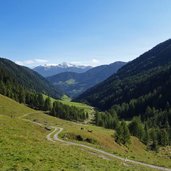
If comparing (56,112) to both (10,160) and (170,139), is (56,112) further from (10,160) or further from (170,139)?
(10,160)

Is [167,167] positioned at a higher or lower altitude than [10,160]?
lower

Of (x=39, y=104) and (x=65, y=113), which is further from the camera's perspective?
(x=39, y=104)

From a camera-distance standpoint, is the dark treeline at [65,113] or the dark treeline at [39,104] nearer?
the dark treeline at [39,104]

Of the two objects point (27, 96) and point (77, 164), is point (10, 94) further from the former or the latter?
point (77, 164)

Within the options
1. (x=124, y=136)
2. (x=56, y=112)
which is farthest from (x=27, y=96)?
(x=124, y=136)

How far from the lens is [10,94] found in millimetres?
171625

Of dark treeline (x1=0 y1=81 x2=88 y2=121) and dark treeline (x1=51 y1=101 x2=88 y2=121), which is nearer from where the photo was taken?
dark treeline (x1=0 y1=81 x2=88 y2=121)

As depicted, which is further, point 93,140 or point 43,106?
point 43,106

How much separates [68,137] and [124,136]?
28.0 metres

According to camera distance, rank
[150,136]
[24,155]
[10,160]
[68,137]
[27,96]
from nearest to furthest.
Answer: [10,160], [24,155], [68,137], [150,136], [27,96]

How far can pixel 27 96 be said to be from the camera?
184 m

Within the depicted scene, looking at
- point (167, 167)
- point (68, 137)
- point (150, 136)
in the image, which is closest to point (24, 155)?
point (167, 167)

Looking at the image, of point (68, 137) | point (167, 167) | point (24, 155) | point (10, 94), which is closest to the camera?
point (24, 155)

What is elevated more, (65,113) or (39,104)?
(39,104)
